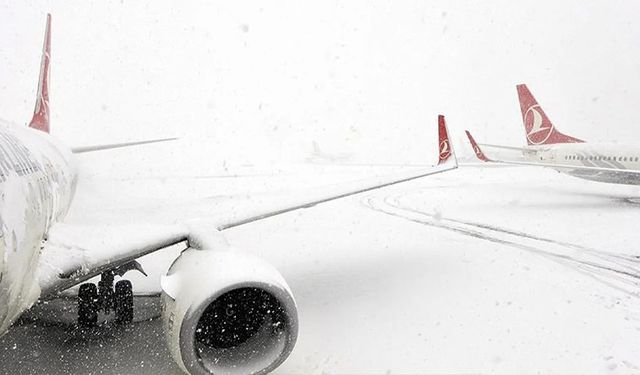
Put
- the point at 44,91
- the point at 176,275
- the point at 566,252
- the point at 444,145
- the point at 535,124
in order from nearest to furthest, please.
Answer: the point at 176,275 → the point at 566,252 → the point at 444,145 → the point at 44,91 → the point at 535,124

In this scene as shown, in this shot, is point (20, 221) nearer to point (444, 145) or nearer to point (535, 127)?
point (444, 145)

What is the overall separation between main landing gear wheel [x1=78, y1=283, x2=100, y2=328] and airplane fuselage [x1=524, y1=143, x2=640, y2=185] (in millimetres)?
18279

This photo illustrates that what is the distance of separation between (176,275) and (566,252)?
27.3ft

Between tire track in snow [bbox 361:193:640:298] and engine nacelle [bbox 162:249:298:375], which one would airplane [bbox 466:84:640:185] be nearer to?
tire track in snow [bbox 361:193:640:298]

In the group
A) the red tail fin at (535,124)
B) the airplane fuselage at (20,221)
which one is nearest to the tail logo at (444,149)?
the airplane fuselage at (20,221)

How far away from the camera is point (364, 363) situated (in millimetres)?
4863

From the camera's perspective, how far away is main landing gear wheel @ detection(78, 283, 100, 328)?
6012 millimetres

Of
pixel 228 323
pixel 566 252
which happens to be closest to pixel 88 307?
pixel 228 323

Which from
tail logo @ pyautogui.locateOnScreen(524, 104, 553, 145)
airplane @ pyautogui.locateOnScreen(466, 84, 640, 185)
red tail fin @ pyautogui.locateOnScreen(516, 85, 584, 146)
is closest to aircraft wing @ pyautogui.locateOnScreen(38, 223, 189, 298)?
airplane @ pyautogui.locateOnScreen(466, 84, 640, 185)

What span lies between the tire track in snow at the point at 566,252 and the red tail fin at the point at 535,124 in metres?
11.1

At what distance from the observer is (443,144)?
407 inches

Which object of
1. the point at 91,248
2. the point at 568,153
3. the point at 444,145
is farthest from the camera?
the point at 568,153

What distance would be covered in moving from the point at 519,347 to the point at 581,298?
2263mm

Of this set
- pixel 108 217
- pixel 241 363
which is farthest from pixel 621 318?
pixel 108 217
